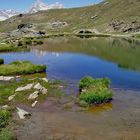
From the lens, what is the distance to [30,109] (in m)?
43.2

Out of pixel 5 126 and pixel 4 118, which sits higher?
pixel 4 118

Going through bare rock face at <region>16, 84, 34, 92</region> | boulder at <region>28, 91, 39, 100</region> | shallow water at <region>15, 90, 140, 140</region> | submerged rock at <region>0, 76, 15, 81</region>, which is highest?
bare rock face at <region>16, 84, 34, 92</region>

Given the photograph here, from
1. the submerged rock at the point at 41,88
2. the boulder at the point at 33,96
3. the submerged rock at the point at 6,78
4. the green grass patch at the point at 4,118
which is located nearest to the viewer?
the green grass patch at the point at 4,118

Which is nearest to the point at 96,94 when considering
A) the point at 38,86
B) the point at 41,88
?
the point at 41,88

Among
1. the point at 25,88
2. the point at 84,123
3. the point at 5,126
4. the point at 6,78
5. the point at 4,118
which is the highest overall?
the point at 4,118

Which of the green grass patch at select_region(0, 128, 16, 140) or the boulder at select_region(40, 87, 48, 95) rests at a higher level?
the green grass patch at select_region(0, 128, 16, 140)

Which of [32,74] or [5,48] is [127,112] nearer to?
[32,74]

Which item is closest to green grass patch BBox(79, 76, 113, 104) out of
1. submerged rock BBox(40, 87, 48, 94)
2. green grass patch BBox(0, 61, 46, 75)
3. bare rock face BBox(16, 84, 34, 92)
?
submerged rock BBox(40, 87, 48, 94)

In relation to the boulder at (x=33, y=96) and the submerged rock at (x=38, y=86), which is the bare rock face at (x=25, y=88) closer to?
the submerged rock at (x=38, y=86)

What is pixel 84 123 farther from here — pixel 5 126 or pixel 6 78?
pixel 6 78

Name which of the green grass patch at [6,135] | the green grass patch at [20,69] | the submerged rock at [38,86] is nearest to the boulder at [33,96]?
the submerged rock at [38,86]

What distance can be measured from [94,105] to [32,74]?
86.5 feet

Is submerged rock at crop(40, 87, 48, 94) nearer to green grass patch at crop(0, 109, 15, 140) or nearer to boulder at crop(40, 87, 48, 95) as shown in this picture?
boulder at crop(40, 87, 48, 95)

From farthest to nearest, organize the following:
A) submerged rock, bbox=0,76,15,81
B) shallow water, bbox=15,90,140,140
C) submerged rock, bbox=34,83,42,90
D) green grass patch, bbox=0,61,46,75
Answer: green grass patch, bbox=0,61,46,75 < submerged rock, bbox=0,76,15,81 < submerged rock, bbox=34,83,42,90 < shallow water, bbox=15,90,140,140
